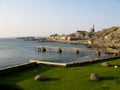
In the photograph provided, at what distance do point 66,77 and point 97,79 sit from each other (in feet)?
13.6

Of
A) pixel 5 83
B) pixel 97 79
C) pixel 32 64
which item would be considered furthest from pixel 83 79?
pixel 32 64

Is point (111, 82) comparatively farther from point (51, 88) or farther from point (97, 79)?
point (51, 88)

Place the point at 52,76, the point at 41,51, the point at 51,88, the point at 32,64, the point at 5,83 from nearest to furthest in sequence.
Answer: the point at 51,88, the point at 5,83, the point at 52,76, the point at 32,64, the point at 41,51

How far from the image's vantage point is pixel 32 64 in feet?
116

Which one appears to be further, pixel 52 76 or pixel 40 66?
pixel 40 66

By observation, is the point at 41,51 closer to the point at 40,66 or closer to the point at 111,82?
the point at 40,66

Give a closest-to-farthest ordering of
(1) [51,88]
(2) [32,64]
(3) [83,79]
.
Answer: (1) [51,88]
(3) [83,79]
(2) [32,64]

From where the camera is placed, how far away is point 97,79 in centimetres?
2528

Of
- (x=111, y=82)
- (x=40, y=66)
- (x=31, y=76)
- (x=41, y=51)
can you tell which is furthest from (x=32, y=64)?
(x=41, y=51)

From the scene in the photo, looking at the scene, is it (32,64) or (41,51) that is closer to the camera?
(32,64)

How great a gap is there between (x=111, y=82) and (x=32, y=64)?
1532cm

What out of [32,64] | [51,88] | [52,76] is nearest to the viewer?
[51,88]

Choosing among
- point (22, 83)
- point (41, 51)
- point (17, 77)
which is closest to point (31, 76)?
point (17, 77)

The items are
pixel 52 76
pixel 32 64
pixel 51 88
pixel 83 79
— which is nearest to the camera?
pixel 51 88
